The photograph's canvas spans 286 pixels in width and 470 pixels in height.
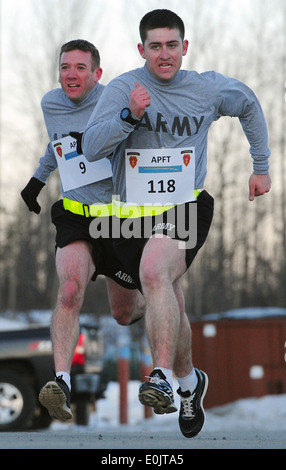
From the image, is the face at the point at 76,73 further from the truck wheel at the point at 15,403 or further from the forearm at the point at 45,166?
the truck wheel at the point at 15,403

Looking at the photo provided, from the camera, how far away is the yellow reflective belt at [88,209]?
598cm

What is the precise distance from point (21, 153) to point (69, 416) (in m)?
25.0

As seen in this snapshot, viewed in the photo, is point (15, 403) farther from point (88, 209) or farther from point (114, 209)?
point (114, 209)

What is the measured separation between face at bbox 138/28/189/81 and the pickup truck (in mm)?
6329

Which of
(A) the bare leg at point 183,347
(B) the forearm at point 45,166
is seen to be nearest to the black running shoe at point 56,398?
(A) the bare leg at point 183,347

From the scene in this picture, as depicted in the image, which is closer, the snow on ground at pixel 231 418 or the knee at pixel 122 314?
the knee at pixel 122 314

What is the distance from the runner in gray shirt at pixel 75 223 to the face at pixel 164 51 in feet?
2.71

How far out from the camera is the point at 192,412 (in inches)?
233

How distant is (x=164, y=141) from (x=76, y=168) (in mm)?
794

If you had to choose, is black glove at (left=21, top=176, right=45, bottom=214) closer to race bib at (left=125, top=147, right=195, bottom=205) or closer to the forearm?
the forearm

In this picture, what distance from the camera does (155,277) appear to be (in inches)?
208

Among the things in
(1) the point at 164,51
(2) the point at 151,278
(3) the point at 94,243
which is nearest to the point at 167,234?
(2) the point at 151,278
